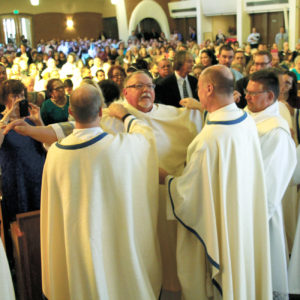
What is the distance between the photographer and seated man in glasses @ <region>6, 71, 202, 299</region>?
3.27 metres

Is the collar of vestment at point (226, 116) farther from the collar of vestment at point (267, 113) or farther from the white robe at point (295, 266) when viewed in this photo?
the white robe at point (295, 266)

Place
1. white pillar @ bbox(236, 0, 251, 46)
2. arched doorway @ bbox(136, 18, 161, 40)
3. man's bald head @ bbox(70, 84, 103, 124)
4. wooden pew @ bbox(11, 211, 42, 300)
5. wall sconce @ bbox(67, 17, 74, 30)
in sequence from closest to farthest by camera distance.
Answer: man's bald head @ bbox(70, 84, 103, 124) < wooden pew @ bbox(11, 211, 42, 300) < white pillar @ bbox(236, 0, 251, 46) < arched doorway @ bbox(136, 18, 161, 40) < wall sconce @ bbox(67, 17, 74, 30)

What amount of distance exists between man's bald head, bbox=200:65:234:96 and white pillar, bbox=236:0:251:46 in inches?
766

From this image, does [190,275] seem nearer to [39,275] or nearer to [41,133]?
[39,275]

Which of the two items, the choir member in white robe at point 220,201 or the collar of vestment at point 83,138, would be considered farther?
the choir member in white robe at point 220,201

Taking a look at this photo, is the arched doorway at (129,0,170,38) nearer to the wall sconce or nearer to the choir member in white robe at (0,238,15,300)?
the wall sconce

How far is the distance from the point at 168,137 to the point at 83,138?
111cm

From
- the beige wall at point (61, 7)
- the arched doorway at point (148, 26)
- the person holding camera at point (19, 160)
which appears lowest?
the person holding camera at point (19, 160)

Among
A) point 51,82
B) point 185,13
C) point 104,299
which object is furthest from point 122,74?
point 185,13

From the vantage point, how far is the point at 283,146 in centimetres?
320

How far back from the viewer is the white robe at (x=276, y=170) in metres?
3.18

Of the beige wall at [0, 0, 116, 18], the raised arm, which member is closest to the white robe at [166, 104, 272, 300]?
the raised arm

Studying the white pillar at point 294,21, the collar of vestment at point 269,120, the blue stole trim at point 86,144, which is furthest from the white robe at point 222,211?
the white pillar at point 294,21

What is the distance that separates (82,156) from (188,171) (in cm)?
71
